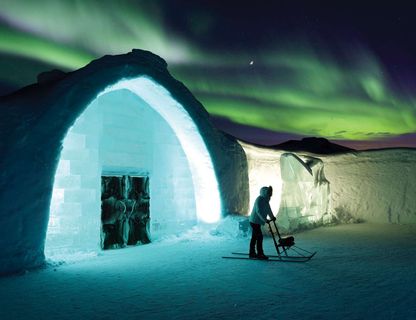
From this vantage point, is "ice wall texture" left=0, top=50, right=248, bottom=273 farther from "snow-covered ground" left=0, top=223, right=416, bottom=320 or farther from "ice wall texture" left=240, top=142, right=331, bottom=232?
"ice wall texture" left=240, top=142, right=331, bottom=232

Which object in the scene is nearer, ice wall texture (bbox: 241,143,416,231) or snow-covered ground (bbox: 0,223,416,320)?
snow-covered ground (bbox: 0,223,416,320)

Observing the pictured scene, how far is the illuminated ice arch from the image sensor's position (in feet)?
26.1

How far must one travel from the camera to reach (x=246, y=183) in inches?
475

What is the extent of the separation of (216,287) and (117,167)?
16.7 feet

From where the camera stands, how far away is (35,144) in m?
6.53

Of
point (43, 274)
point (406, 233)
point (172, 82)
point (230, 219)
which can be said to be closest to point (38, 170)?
point (43, 274)

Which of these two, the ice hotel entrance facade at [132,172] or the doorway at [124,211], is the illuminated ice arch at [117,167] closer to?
the ice hotel entrance facade at [132,172]

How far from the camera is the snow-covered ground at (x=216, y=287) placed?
3883mm

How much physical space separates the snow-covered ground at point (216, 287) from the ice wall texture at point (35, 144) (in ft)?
1.86

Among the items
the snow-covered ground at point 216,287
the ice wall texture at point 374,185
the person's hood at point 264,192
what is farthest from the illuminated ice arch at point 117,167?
the ice wall texture at point 374,185

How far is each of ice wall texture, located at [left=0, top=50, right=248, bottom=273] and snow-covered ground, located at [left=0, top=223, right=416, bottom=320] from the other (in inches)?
22.3

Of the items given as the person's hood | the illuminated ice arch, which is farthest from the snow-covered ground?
the person's hood

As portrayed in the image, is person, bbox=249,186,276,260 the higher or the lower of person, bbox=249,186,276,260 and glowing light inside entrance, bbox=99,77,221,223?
the lower

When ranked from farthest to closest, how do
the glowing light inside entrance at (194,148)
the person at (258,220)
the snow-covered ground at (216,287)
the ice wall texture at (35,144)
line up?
the glowing light inside entrance at (194,148) < the person at (258,220) < the ice wall texture at (35,144) < the snow-covered ground at (216,287)
